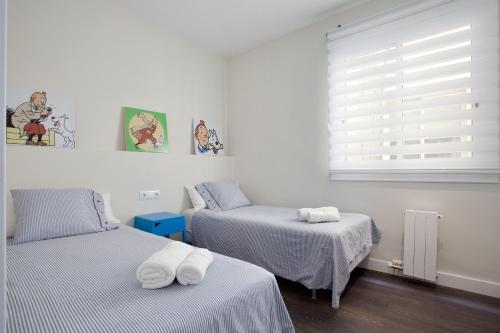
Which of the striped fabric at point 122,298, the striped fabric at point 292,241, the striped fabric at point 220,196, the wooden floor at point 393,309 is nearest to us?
the striped fabric at point 122,298

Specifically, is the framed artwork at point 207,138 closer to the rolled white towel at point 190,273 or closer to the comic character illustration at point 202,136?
the comic character illustration at point 202,136

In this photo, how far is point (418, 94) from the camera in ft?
7.61

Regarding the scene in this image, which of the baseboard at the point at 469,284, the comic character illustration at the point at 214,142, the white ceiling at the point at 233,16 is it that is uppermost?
the white ceiling at the point at 233,16

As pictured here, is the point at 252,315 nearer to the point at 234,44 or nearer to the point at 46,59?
the point at 46,59

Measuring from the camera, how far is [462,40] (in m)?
2.12

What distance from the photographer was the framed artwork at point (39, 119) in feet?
6.64

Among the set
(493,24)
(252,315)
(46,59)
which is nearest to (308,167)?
(493,24)

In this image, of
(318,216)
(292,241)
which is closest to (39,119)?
(292,241)

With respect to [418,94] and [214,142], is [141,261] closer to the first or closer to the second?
[214,142]

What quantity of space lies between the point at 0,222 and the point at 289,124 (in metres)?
2.94

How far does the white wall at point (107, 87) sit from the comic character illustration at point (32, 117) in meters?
0.09

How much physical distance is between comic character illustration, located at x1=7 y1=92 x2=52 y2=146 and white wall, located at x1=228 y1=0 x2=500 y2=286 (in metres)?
2.24

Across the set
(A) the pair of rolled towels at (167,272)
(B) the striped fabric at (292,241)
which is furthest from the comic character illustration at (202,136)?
(A) the pair of rolled towels at (167,272)

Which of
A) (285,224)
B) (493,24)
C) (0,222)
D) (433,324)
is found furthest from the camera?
(285,224)
